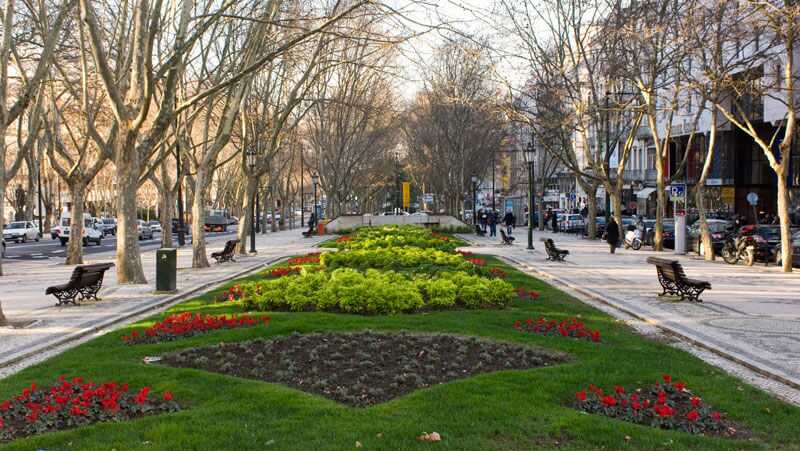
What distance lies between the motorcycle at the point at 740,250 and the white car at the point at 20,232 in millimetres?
Answer: 45779

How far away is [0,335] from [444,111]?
45125 millimetres

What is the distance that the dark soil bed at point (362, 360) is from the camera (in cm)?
826

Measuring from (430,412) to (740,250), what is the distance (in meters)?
23.5

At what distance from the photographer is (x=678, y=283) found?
53.0 feet

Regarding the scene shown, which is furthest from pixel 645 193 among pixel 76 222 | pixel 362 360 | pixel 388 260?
pixel 362 360

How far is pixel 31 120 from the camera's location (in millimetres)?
28453

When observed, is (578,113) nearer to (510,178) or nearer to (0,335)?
(0,335)

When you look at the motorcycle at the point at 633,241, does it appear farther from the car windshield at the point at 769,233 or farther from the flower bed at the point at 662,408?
the flower bed at the point at 662,408

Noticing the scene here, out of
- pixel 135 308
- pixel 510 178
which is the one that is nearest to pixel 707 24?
pixel 135 308

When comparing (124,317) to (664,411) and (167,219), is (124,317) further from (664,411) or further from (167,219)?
(167,219)

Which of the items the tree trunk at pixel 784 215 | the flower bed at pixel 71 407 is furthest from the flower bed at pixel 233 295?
the tree trunk at pixel 784 215

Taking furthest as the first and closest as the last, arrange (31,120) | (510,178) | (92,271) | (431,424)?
(510,178) → (31,120) → (92,271) → (431,424)

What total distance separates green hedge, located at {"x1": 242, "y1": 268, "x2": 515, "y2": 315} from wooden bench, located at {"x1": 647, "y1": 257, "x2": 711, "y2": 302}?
3.38 m

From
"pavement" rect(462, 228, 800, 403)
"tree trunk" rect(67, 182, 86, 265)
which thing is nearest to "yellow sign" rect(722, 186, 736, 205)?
"pavement" rect(462, 228, 800, 403)
